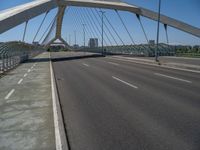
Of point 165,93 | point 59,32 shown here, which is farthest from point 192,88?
point 59,32

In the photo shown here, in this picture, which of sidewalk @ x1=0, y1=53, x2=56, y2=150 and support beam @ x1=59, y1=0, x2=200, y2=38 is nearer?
sidewalk @ x1=0, y1=53, x2=56, y2=150

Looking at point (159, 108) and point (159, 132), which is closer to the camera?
point (159, 132)

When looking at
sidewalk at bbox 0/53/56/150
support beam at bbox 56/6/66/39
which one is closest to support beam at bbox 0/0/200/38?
support beam at bbox 56/6/66/39

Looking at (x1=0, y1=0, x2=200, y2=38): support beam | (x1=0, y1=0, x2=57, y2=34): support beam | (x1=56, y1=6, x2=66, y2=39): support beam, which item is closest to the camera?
(x1=0, y1=0, x2=57, y2=34): support beam

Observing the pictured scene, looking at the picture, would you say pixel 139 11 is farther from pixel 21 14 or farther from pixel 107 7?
pixel 21 14

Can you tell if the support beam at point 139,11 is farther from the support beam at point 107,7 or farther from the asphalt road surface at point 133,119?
the asphalt road surface at point 133,119

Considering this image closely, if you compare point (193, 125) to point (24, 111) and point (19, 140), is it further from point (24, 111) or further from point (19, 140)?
point (24, 111)

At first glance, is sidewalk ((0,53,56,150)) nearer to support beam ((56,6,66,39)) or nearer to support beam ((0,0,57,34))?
support beam ((0,0,57,34))

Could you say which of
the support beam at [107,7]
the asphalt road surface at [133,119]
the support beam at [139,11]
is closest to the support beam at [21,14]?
the support beam at [107,7]

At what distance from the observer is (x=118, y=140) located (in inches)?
223

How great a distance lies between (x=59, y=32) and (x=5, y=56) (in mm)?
59567

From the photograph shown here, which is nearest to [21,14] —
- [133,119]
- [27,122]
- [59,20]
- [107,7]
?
[107,7]

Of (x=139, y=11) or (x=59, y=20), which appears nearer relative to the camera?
(x=139, y=11)

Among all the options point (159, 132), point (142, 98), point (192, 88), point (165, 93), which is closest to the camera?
point (159, 132)
